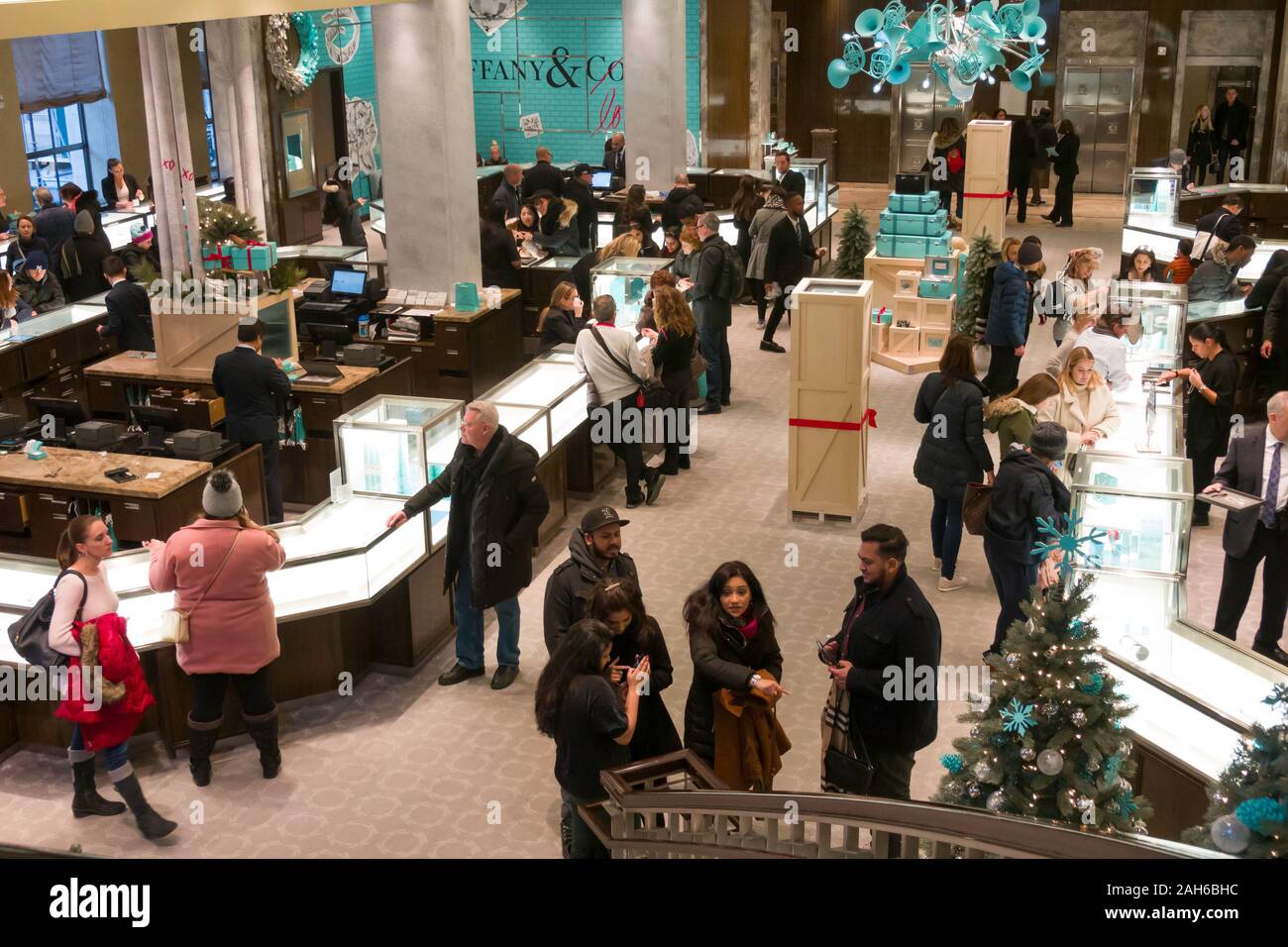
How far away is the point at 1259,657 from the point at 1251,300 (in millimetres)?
6326

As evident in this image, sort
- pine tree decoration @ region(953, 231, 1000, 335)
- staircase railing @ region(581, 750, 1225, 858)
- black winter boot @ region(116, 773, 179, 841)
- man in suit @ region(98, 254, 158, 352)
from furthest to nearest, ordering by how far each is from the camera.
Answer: pine tree decoration @ region(953, 231, 1000, 335)
man in suit @ region(98, 254, 158, 352)
black winter boot @ region(116, 773, 179, 841)
staircase railing @ region(581, 750, 1225, 858)

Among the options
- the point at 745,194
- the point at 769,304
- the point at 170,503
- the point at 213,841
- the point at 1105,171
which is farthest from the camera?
the point at 1105,171

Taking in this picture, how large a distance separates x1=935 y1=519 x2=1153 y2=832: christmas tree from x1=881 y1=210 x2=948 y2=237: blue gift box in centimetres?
925

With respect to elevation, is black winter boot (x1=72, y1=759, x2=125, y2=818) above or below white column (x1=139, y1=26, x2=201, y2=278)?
→ below

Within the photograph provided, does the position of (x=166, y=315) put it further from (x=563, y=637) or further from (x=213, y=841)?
(x=563, y=637)

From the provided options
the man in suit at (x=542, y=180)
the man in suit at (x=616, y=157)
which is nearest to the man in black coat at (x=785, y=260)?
the man in suit at (x=542, y=180)

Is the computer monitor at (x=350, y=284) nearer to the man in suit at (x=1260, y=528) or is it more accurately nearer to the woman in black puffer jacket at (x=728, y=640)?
the woman in black puffer jacket at (x=728, y=640)

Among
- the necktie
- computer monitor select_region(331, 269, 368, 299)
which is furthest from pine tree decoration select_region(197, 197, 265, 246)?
the necktie

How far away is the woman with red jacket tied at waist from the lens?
600 centimetres

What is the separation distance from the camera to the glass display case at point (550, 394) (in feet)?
30.5

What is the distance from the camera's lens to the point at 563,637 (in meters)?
5.22

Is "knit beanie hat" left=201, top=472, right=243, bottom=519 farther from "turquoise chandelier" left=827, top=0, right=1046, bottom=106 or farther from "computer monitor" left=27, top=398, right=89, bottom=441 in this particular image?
"turquoise chandelier" left=827, top=0, right=1046, bottom=106

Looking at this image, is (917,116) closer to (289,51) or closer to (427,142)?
(289,51)
